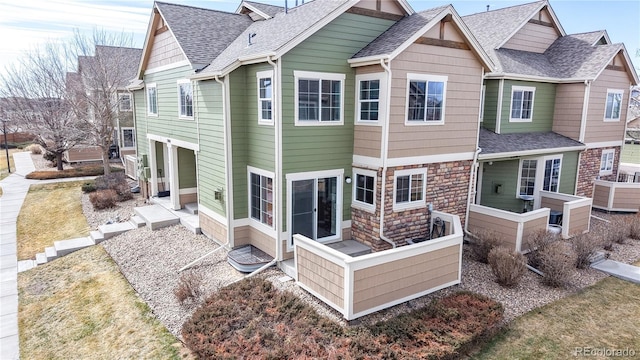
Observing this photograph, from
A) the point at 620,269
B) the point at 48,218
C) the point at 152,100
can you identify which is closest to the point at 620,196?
the point at 620,269

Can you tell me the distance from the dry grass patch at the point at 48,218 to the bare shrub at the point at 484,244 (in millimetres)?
13967

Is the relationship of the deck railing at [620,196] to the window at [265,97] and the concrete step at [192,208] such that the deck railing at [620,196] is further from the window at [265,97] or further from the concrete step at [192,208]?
the concrete step at [192,208]

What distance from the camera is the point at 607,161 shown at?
18031 mm

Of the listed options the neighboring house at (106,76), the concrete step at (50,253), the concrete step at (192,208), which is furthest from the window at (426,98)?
the neighboring house at (106,76)

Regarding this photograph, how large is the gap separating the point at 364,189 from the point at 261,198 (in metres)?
3.01

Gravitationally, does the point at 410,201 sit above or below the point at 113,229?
above

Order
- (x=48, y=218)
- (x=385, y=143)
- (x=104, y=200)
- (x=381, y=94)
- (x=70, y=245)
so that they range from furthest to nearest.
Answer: (x=104, y=200), (x=48, y=218), (x=70, y=245), (x=385, y=143), (x=381, y=94)

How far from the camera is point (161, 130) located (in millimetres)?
16453

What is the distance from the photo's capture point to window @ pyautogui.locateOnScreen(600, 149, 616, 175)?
17688 millimetres

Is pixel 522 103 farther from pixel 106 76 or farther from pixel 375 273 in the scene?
pixel 106 76

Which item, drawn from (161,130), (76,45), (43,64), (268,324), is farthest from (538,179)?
(43,64)

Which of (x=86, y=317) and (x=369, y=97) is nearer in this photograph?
(x=86, y=317)

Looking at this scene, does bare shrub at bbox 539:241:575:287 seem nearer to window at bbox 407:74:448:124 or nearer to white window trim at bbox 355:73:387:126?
window at bbox 407:74:448:124

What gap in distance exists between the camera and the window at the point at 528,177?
597 inches
